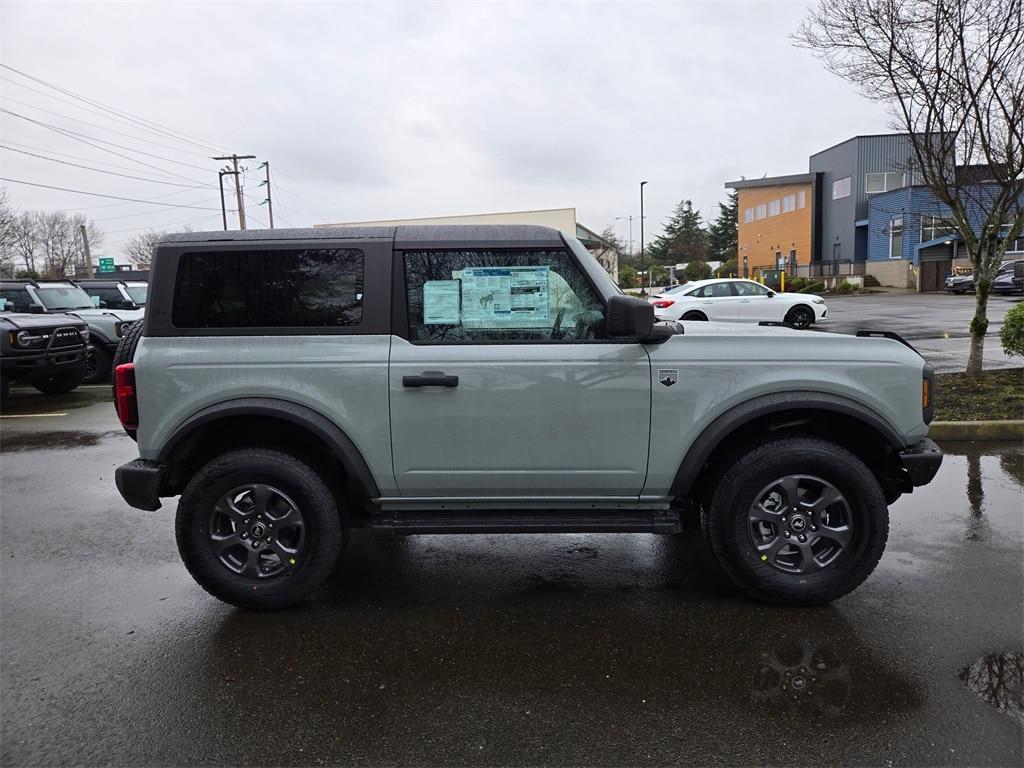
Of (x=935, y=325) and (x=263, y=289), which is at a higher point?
(x=263, y=289)

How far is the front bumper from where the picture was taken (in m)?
3.54

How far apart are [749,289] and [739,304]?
24.9 inches

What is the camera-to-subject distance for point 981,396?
8102mm

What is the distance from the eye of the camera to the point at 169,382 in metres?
3.62

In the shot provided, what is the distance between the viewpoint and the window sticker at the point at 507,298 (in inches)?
144

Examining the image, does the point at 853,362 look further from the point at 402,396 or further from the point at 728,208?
the point at 728,208

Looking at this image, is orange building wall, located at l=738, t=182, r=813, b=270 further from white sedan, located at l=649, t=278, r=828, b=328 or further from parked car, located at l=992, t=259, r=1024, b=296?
white sedan, located at l=649, t=278, r=828, b=328

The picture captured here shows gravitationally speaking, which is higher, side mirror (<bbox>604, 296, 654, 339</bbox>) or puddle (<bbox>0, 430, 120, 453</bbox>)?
side mirror (<bbox>604, 296, 654, 339</bbox>)

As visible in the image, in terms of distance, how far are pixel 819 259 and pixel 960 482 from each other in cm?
4948

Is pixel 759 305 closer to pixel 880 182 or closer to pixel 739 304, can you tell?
pixel 739 304

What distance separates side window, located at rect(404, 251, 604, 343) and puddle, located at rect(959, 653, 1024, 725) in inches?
86.8

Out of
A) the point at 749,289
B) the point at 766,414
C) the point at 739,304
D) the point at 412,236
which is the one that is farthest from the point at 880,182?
the point at 412,236


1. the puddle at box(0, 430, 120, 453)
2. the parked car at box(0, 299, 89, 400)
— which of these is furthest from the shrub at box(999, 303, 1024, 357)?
the parked car at box(0, 299, 89, 400)

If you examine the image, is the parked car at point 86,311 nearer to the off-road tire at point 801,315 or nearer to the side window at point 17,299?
the side window at point 17,299
